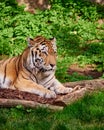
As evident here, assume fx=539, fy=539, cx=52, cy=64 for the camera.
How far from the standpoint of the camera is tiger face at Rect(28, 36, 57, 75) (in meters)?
7.71

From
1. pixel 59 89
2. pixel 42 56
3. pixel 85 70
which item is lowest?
pixel 85 70

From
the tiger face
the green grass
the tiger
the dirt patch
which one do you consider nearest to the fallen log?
the green grass

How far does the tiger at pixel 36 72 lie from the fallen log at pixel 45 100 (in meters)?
0.19

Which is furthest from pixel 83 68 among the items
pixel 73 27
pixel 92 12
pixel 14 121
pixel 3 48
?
pixel 14 121

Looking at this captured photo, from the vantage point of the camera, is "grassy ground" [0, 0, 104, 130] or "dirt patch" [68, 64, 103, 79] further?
"dirt patch" [68, 64, 103, 79]

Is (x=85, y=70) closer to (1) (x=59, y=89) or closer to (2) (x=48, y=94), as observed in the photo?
(1) (x=59, y=89)

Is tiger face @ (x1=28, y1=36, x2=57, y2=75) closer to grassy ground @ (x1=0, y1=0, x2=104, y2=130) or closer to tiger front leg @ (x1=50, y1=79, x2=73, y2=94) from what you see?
tiger front leg @ (x1=50, y1=79, x2=73, y2=94)

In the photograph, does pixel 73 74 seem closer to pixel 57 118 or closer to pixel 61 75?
pixel 61 75

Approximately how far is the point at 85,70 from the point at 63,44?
1758mm

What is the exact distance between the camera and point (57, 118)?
6.62m

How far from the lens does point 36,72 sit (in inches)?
307

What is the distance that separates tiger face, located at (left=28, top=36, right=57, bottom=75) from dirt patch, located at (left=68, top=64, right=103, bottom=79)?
2.59 m

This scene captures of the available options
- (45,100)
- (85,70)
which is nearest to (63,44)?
(85,70)

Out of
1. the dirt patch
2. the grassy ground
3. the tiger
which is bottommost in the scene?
the dirt patch
